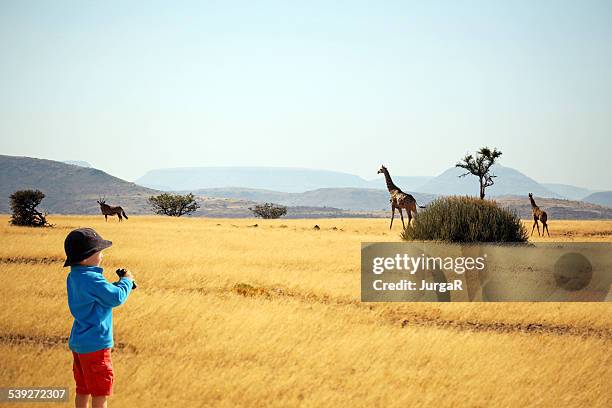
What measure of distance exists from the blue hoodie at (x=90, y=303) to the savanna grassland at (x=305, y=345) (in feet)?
8.72

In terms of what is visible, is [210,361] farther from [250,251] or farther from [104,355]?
[250,251]

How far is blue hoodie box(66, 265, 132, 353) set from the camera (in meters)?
6.46

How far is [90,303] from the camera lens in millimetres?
6539

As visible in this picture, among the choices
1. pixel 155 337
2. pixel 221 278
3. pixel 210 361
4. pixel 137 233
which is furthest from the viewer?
pixel 137 233

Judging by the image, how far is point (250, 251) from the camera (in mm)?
26672

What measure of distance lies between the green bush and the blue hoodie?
2194 cm

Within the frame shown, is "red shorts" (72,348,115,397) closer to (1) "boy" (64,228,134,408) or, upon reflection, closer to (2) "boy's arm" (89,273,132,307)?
(1) "boy" (64,228,134,408)

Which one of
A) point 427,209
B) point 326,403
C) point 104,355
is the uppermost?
point 427,209

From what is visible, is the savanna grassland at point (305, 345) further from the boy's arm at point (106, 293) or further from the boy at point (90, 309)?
the boy's arm at point (106, 293)

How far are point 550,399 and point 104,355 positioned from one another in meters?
6.70

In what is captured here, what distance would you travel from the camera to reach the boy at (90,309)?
6.46 metres

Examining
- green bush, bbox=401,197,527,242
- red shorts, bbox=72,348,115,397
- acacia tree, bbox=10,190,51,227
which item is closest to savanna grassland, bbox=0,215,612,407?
red shorts, bbox=72,348,115,397

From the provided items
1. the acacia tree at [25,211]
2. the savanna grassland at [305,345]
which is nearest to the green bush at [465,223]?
the savanna grassland at [305,345]

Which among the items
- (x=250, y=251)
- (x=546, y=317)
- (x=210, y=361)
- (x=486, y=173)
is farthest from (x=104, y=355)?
(x=486, y=173)
